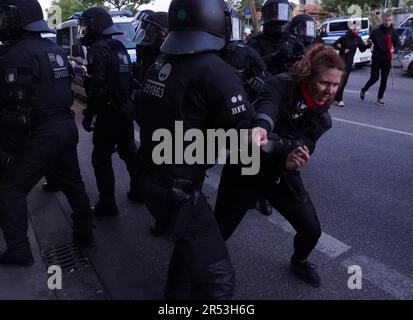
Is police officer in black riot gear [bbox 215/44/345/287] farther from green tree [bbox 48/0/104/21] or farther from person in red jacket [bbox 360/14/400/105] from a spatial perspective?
green tree [bbox 48/0/104/21]

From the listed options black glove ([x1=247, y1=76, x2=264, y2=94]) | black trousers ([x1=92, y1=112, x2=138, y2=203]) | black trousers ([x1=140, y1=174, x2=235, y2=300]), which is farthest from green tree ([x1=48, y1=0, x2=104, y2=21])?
black trousers ([x1=140, y1=174, x2=235, y2=300])

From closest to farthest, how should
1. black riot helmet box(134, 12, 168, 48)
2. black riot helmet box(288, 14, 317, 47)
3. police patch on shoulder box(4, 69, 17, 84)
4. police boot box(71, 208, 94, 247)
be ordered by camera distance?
police patch on shoulder box(4, 69, 17, 84), police boot box(71, 208, 94, 247), black riot helmet box(134, 12, 168, 48), black riot helmet box(288, 14, 317, 47)

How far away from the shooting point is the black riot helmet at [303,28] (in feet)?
14.7

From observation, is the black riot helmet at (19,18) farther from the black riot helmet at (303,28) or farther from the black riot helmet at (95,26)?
the black riot helmet at (303,28)

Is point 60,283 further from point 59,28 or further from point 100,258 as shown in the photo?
point 59,28

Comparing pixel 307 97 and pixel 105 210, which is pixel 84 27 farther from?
pixel 307 97

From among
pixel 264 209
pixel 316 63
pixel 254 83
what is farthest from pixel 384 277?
pixel 254 83

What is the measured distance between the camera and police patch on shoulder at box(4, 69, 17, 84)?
2537 mm

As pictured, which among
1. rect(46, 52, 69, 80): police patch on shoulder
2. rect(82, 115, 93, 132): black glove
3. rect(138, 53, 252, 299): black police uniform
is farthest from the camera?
rect(82, 115, 93, 132): black glove

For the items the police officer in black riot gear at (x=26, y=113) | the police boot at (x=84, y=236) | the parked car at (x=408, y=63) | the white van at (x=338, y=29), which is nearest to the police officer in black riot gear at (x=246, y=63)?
the police officer in black riot gear at (x=26, y=113)

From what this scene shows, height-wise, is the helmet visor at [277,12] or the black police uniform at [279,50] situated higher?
the helmet visor at [277,12]

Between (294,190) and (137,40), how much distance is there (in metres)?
2.44

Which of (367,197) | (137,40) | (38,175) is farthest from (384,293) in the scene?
(137,40)

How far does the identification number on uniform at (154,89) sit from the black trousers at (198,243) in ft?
1.28
